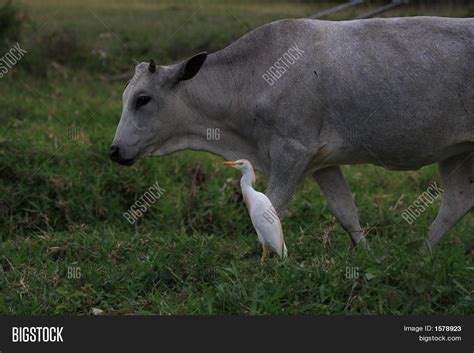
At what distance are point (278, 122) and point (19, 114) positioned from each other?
4664mm

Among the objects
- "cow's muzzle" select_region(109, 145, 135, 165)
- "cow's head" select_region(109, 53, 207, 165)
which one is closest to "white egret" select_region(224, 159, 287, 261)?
"cow's head" select_region(109, 53, 207, 165)

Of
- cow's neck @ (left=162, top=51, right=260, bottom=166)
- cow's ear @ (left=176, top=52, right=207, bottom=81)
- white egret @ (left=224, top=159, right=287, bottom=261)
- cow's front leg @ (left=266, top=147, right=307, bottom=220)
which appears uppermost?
cow's ear @ (left=176, top=52, right=207, bottom=81)

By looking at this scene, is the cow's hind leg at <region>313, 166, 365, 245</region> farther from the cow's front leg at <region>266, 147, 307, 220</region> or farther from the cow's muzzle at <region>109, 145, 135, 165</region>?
the cow's muzzle at <region>109, 145, 135, 165</region>

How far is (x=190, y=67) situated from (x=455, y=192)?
87.9 inches

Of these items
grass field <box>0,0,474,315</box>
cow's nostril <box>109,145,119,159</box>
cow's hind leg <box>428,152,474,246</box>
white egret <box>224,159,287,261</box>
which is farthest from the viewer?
cow's hind leg <box>428,152,474,246</box>

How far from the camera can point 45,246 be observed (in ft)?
23.0

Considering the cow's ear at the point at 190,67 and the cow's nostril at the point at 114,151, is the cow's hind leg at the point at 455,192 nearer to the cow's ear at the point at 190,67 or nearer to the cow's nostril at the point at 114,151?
the cow's ear at the point at 190,67

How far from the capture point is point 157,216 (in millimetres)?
7961

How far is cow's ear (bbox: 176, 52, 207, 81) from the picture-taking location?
260 inches

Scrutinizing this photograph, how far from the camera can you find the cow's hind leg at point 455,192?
6984 mm

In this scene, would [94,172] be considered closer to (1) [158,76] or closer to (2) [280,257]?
(1) [158,76]

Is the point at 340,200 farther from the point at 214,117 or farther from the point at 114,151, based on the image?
the point at 114,151

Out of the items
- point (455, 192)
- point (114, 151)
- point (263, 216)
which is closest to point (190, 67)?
point (114, 151)

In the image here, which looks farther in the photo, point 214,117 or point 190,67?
point 214,117
